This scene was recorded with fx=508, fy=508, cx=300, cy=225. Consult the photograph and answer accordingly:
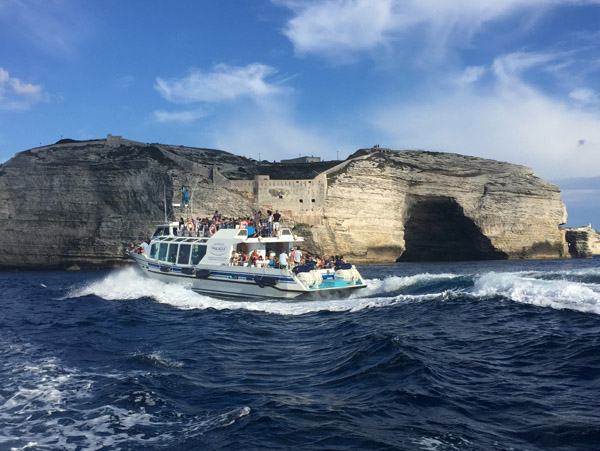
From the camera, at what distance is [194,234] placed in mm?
23531

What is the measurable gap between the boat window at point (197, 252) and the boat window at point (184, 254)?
11.4 inches

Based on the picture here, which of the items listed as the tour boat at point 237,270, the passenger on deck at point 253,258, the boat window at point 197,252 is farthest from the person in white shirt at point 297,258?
the boat window at point 197,252

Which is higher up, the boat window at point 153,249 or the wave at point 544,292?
the boat window at point 153,249

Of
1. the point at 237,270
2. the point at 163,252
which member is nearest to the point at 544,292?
the point at 237,270

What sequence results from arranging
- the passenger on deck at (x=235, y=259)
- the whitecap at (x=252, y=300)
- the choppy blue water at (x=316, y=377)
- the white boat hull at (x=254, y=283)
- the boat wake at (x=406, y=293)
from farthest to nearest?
1. the passenger on deck at (x=235, y=259)
2. the white boat hull at (x=254, y=283)
3. the whitecap at (x=252, y=300)
4. the boat wake at (x=406, y=293)
5. the choppy blue water at (x=316, y=377)

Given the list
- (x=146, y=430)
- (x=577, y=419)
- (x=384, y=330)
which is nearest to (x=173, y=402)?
(x=146, y=430)

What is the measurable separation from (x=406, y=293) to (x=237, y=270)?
6755mm

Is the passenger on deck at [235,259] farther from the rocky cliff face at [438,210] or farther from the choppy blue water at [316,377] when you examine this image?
the rocky cliff face at [438,210]

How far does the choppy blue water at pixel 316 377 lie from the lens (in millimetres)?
6473

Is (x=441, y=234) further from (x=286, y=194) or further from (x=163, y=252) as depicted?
(x=163, y=252)

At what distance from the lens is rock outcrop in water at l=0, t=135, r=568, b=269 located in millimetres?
49094

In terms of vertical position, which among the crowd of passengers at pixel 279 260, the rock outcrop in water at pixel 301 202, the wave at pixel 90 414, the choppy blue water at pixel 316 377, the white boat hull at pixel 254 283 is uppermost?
the rock outcrop in water at pixel 301 202

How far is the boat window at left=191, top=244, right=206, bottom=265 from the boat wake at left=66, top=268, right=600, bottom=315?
123cm

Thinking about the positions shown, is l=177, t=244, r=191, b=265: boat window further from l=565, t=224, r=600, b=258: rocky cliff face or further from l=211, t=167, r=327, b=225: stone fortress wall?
l=565, t=224, r=600, b=258: rocky cliff face
